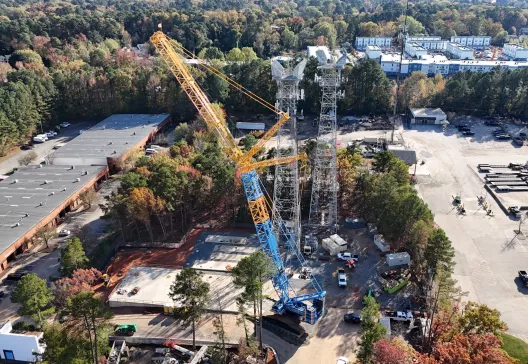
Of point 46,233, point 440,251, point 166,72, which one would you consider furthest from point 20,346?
point 166,72

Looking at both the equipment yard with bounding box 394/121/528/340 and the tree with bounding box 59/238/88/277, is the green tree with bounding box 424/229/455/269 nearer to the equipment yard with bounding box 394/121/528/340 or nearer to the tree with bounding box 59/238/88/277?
the equipment yard with bounding box 394/121/528/340

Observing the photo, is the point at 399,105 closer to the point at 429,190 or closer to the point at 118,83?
the point at 429,190

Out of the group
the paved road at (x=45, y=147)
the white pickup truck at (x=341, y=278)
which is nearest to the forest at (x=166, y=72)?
the paved road at (x=45, y=147)

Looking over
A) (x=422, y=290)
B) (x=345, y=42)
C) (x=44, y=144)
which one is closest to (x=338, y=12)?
(x=345, y=42)

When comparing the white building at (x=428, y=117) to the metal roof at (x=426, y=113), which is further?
the metal roof at (x=426, y=113)

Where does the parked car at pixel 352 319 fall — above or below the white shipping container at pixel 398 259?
below

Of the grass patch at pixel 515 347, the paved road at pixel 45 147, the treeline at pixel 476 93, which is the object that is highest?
the treeline at pixel 476 93

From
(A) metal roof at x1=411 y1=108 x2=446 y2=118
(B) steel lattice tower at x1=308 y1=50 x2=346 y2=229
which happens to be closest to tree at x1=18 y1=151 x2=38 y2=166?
(B) steel lattice tower at x1=308 y1=50 x2=346 y2=229

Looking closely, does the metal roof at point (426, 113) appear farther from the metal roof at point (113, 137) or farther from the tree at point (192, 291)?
the tree at point (192, 291)
